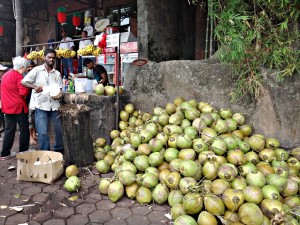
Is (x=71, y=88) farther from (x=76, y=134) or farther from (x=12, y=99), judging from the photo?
(x=76, y=134)

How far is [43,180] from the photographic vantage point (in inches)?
149

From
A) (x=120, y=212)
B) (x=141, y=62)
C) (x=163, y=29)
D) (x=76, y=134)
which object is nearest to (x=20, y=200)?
(x=76, y=134)

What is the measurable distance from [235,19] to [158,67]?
1810 mm

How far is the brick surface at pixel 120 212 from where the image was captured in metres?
2.99

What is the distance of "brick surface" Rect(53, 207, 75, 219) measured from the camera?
3.02m

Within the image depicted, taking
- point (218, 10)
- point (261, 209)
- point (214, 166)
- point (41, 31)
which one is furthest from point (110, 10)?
point (261, 209)

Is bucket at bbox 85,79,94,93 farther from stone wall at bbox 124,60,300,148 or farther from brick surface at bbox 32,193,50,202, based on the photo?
brick surface at bbox 32,193,50,202

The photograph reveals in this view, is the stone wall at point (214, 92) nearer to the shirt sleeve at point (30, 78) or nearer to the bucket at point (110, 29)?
the shirt sleeve at point (30, 78)

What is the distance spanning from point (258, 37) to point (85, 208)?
3049 millimetres

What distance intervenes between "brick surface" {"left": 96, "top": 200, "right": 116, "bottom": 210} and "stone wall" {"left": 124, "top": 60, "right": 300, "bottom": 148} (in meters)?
2.18

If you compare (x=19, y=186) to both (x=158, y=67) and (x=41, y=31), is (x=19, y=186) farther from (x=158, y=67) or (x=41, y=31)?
(x=41, y=31)

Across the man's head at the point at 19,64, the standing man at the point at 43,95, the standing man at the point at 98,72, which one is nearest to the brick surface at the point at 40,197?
the standing man at the point at 43,95

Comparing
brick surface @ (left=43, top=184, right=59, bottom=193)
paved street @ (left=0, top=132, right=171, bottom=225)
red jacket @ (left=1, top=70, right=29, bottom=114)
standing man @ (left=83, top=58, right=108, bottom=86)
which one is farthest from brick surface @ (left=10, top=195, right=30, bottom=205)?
standing man @ (left=83, top=58, right=108, bottom=86)

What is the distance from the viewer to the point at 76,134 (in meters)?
4.17
